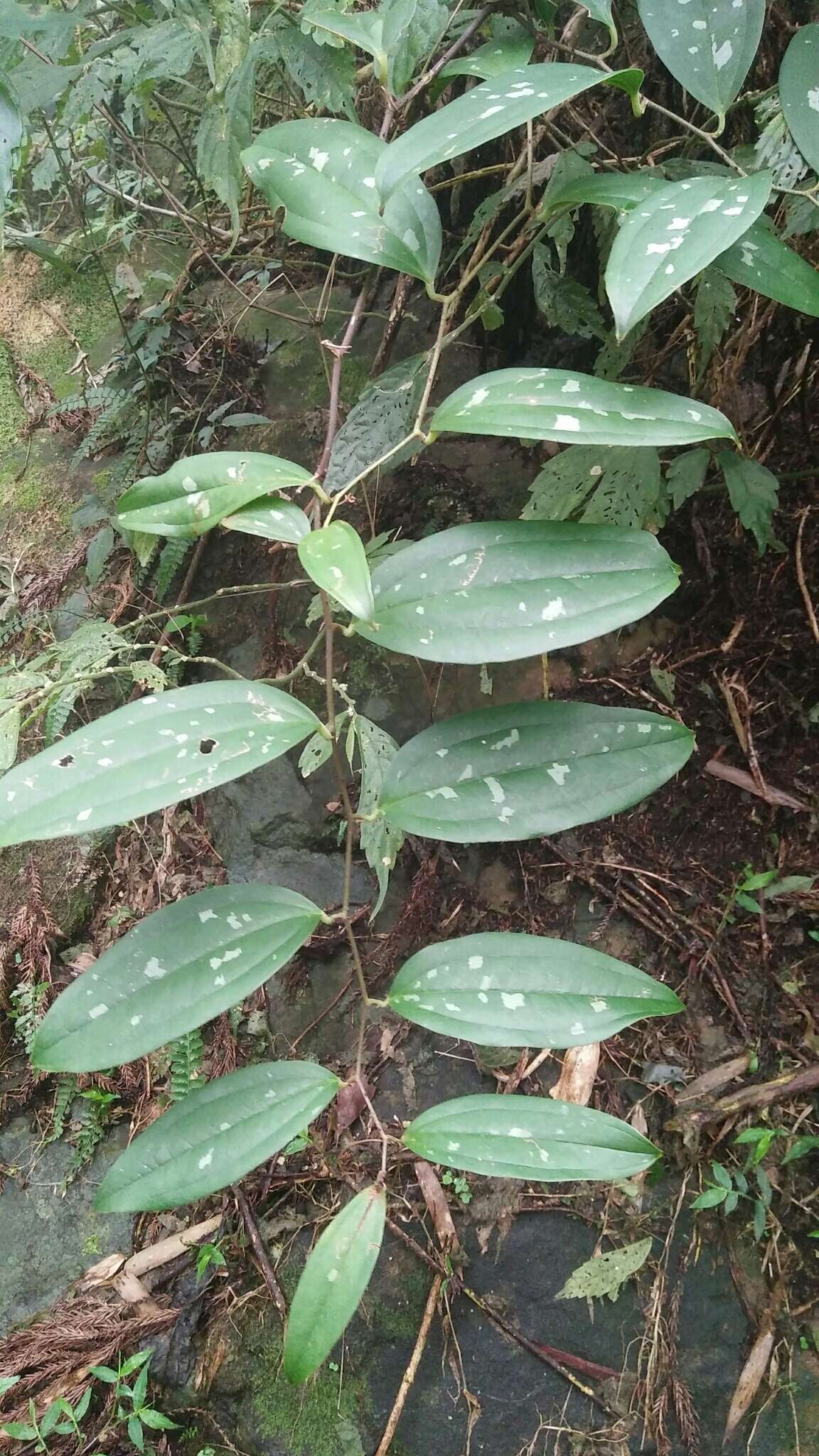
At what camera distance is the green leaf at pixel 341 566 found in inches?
23.6

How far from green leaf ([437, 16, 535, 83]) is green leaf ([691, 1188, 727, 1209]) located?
145 cm

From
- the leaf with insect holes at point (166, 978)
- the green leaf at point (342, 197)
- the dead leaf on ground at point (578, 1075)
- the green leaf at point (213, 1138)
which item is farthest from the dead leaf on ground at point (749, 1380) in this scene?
the green leaf at point (342, 197)

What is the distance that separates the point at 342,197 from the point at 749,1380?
1607 mm

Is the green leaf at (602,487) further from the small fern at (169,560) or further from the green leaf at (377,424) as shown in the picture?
the small fern at (169,560)

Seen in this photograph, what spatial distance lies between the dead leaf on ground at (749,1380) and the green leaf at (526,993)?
80 centimetres

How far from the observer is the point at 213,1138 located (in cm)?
71

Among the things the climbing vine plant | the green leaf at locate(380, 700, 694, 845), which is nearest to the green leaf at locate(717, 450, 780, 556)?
the climbing vine plant

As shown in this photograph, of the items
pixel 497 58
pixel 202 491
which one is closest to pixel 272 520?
pixel 202 491

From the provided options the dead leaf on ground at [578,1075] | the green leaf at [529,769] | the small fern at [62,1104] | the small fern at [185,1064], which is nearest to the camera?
the green leaf at [529,769]

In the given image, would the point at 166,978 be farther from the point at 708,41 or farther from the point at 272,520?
the point at 708,41

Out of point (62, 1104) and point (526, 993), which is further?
point (62, 1104)

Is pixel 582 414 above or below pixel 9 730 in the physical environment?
above

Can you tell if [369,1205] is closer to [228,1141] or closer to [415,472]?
[228,1141]

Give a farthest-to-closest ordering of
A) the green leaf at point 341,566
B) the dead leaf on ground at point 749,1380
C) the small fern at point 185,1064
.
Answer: the small fern at point 185,1064, the dead leaf on ground at point 749,1380, the green leaf at point 341,566
